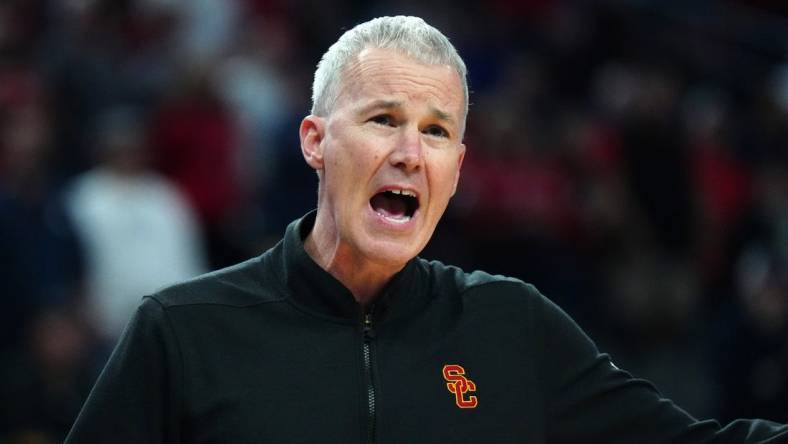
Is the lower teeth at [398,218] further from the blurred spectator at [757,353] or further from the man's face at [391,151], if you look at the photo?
the blurred spectator at [757,353]

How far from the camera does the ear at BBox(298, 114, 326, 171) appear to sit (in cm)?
347

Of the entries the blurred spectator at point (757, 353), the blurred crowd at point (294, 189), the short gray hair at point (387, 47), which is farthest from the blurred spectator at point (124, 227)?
the short gray hair at point (387, 47)

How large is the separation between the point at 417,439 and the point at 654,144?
269 inches

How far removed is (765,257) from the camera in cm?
951

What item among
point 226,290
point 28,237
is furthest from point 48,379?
point 226,290

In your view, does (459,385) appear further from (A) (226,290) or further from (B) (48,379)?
(B) (48,379)

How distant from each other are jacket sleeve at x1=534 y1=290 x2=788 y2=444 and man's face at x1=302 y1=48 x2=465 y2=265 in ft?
1.40

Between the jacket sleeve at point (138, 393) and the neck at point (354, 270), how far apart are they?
471 millimetres

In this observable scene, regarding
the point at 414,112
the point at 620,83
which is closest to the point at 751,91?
the point at 620,83

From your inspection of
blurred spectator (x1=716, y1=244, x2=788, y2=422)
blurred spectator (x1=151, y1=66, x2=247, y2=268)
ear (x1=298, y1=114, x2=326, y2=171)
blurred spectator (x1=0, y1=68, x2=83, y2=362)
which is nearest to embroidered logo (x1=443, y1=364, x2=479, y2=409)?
ear (x1=298, y1=114, x2=326, y2=171)

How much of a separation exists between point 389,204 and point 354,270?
0.18 m

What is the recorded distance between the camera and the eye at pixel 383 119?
334cm

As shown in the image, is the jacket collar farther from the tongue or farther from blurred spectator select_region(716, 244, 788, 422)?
blurred spectator select_region(716, 244, 788, 422)

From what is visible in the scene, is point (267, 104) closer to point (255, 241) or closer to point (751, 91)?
point (255, 241)
